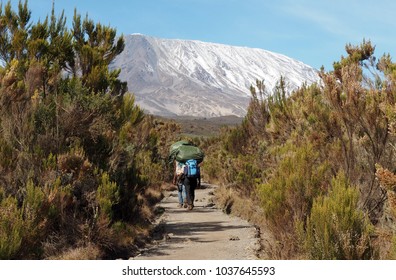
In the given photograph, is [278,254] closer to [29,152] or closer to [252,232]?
[252,232]

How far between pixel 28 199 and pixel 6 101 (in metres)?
2.62

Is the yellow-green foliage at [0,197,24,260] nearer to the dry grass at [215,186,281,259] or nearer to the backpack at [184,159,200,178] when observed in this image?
the dry grass at [215,186,281,259]

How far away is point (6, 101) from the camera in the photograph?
29.1 ft

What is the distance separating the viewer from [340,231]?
5.64 m

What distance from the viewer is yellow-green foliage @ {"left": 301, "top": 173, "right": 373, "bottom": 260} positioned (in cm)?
560

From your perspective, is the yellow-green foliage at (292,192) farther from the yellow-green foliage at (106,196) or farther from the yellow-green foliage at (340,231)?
the yellow-green foliage at (106,196)

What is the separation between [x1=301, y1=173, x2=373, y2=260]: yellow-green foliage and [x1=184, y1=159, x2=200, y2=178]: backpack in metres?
6.23

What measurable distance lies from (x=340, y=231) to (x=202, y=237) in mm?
4375

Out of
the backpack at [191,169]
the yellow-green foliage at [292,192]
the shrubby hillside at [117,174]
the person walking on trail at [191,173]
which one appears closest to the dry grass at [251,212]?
the shrubby hillside at [117,174]

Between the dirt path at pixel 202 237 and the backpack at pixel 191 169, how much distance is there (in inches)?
43.1

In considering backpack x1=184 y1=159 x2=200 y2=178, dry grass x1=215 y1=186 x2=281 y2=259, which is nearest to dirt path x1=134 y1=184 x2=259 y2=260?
dry grass x1=215 y1=186 x2=281 y2=259

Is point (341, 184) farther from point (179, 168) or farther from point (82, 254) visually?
point (179, 168)

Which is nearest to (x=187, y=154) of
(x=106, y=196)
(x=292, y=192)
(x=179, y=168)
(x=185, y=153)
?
(x=185, y=153)

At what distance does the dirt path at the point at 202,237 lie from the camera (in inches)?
313
